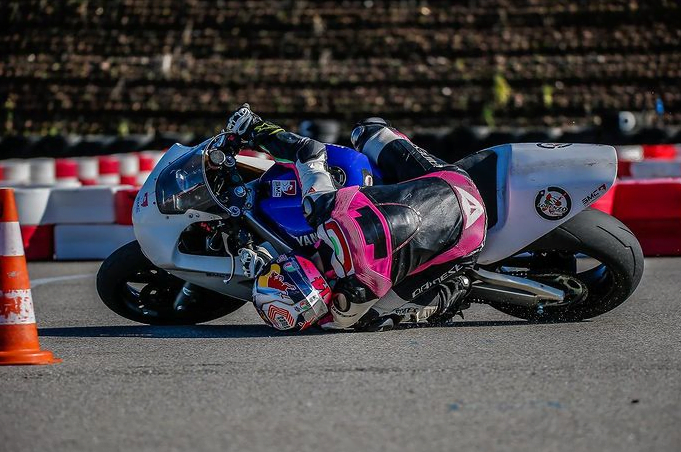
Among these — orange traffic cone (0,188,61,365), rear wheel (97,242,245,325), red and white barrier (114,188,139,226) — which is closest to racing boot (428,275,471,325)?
rear wheel (97,242,245,325)

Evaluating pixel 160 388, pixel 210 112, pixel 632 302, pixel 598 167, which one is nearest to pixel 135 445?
pixel 160 388

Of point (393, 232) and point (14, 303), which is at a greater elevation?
point (393, 232)

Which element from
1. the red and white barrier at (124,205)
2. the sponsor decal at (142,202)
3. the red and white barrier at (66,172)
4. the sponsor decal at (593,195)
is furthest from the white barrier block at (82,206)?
the sponsor decal at (593,195)

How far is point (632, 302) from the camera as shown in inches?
307

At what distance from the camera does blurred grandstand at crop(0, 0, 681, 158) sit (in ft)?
83.5

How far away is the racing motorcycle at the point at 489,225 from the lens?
21.5 ft

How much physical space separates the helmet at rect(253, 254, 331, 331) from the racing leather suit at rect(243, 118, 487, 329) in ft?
0.34

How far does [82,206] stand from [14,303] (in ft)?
20.1

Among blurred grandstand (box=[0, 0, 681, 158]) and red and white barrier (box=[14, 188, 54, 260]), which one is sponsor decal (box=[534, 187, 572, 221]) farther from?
blurred grandstand (box=[0, 0, 681, 158])

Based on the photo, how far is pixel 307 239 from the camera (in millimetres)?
6645

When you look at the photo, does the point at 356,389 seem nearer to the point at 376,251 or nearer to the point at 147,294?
the point at 376,251

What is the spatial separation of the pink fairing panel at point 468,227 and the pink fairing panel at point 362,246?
0.25m

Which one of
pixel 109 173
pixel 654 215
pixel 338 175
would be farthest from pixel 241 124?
pixel 109 173

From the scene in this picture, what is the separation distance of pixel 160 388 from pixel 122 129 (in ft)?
71.3
